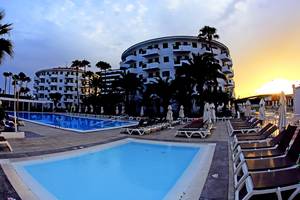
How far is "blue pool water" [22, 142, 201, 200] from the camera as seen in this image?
23.2ft

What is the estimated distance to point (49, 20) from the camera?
963 inches

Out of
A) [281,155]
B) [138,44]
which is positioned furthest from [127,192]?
[138,44]

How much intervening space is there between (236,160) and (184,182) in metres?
1.39

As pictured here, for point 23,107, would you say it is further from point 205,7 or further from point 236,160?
point 236,160

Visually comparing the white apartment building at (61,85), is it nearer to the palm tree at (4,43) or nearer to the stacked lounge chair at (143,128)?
the stacked lounge chair at (143,128)

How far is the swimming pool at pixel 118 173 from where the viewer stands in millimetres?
6792

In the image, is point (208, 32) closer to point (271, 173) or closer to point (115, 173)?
point (115, 173)

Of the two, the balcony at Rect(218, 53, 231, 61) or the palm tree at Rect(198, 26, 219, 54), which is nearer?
the palm tree at Rect(198, 26, 219, 54)

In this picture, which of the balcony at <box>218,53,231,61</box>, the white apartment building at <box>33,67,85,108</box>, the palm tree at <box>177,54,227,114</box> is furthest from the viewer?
the white apartment building at <box>33,67,85,108</box>

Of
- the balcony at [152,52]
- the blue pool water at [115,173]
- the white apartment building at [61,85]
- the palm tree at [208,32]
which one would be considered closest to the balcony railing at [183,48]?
the balcony at [152,52]

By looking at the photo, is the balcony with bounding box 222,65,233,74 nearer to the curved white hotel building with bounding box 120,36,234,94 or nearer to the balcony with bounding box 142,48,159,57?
the curved white hotel building with bounding box 120,36,234,94

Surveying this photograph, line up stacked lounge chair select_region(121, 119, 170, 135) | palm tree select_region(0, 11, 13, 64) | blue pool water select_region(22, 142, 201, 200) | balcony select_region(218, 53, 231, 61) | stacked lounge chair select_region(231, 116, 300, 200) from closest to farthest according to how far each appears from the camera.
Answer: stacked lounge chair select_region(231, 116, 300, 200) → blue pool water select_region(22, 142, 201, 200) → palm tree select_region(0, 11, 13, 64) → stacked lounge chair select_region(121, 119, 170, 135) → balcony select_region(218, 53, 231, 61)

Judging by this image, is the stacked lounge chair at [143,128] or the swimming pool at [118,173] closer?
the swimming pool at [118,173]

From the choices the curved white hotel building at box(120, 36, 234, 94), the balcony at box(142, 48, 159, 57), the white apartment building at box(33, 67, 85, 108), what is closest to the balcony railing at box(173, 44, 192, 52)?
the curved white hotel building at box(120, 36, 234, 94)
